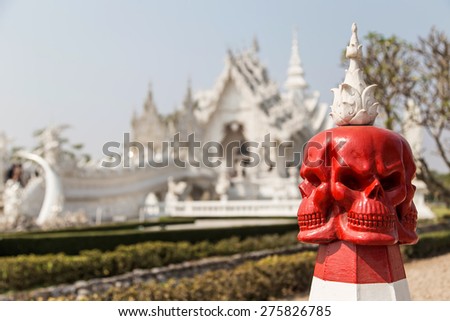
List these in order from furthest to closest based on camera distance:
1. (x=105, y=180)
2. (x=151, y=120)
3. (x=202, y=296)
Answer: (x=151, y=120)
(x=105, y=180)
(x=202, y=296)

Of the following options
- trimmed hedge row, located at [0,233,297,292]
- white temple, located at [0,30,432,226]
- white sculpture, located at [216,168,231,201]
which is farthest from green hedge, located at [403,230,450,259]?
white sculpture, located at [216,168,231,201]

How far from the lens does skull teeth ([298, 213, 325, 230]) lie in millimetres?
3812

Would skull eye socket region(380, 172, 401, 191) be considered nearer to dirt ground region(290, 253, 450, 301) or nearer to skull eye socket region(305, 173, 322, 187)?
skull eye socket region(305, 173, 322, 187)

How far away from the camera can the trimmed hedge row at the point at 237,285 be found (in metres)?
7.18

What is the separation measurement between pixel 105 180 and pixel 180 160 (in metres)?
7.80

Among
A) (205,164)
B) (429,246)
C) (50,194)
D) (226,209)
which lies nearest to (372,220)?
(429,246)

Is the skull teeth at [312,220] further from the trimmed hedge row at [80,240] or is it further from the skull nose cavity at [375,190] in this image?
the trimmed hedge row at [80,240]

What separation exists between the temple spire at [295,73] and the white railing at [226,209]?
61.1 ft

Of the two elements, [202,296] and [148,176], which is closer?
[202,296]

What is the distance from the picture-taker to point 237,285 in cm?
805
